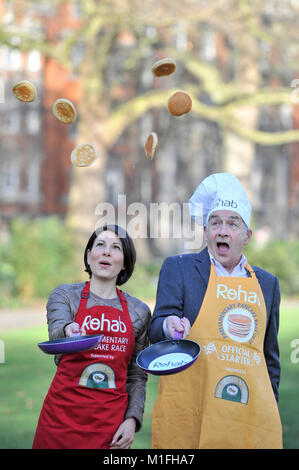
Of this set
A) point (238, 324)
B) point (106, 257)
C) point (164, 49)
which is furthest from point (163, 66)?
point (164, 49)

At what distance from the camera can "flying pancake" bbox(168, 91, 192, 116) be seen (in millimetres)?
3256

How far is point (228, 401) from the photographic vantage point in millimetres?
2553

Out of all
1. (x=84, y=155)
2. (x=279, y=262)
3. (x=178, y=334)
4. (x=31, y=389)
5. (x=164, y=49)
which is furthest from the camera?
(x=164, y=49)

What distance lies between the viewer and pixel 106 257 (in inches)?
107

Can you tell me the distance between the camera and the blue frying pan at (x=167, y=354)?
242 cm

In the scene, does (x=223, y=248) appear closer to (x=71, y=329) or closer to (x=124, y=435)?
(x=71, y=329)

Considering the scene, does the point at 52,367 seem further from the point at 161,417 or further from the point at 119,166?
the point at 119,166

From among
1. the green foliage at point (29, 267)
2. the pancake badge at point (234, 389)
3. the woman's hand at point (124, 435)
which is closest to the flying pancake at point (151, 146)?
the pancake badge at point (234, 389)

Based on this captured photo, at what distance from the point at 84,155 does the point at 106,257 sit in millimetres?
851

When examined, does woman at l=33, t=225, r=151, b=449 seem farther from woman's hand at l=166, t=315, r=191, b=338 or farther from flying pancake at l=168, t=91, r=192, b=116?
flying pancake at l=168, t=91, r=192, b=116

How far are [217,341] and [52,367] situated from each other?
5.24m

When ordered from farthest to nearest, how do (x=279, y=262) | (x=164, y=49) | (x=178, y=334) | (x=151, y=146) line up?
(x=164, y=49)
(x=279, y=262)
(x=151, y=146)
(x=178, y=334)

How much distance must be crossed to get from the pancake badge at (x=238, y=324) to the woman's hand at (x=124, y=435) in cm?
54

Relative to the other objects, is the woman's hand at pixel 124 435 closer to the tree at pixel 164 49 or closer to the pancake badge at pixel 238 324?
the pancake badge at pixel 238 324
